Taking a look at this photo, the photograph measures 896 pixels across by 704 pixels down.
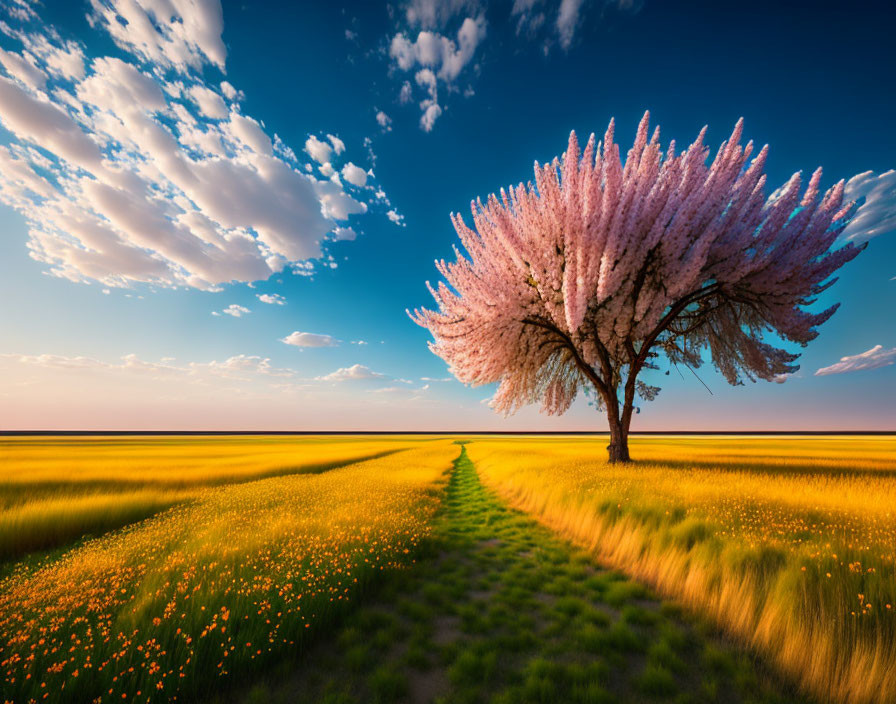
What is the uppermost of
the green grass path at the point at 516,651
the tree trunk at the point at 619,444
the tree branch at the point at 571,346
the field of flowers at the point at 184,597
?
the tree branch at the point at 571,346

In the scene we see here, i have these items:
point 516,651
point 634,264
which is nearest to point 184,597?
point 516,651

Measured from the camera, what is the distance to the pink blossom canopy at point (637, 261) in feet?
35.9

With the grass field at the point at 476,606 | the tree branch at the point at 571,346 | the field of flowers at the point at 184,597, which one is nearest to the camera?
the field of flowers at the point at 184,597

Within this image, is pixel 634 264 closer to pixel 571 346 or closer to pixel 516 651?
pixel 571 346

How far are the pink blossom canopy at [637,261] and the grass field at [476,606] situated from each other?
6.88 meters

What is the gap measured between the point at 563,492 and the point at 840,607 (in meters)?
6.66

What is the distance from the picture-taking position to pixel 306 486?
1406 cm

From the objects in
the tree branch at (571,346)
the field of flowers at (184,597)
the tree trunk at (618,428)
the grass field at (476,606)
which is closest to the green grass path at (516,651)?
the grass field at (476,606)

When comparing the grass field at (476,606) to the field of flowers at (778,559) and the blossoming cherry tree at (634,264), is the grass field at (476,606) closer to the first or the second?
the field of flowers at (778,559)

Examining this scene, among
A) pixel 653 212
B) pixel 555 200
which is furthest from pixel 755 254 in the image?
pixel 555 200

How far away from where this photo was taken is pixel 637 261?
1132 centimetres

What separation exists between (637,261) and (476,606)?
11.6 meters

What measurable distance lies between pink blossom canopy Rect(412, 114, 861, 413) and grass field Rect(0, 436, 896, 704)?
6.88 m

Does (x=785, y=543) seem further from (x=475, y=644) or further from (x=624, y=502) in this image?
(x=475, y=644)
